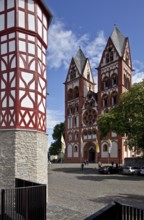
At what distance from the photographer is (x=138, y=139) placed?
104 feet

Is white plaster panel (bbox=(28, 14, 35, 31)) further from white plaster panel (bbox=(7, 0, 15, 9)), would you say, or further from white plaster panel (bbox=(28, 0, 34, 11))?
white plaster panel (bbox=(7, 0, 15, 9))

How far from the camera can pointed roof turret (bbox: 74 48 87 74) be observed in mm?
70938

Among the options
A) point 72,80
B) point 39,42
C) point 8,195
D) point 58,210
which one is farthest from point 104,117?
point 72,80

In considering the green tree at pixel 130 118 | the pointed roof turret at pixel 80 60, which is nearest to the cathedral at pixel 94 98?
the pointed roof turret at pixel 80 60

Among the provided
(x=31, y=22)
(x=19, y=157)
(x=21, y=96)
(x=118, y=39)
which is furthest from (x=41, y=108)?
(x=118, y=39)

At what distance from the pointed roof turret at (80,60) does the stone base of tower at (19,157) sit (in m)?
56.6

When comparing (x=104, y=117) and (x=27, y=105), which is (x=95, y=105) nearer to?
(x=104, y=117)

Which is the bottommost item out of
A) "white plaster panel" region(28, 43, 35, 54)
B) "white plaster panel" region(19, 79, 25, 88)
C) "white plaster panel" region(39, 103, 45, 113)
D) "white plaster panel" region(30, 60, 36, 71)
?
"white plaster panel" region(39, 103, 45, 113)

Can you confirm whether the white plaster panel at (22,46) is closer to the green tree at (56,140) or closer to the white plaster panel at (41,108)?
the white plaster panel at (41,108)

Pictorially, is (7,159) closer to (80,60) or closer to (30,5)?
(30,5)

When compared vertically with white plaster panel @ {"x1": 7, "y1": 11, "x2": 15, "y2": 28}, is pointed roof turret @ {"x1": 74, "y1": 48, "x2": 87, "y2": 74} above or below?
above

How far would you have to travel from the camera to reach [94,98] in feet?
215

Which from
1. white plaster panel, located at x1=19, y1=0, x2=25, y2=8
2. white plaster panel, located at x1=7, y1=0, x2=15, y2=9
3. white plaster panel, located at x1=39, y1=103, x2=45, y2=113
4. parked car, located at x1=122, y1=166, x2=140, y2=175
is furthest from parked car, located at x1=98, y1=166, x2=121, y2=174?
white plaster panel, located at x1=7, y1=0, x2=15, y2=9

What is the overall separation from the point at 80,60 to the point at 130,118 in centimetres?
4220
